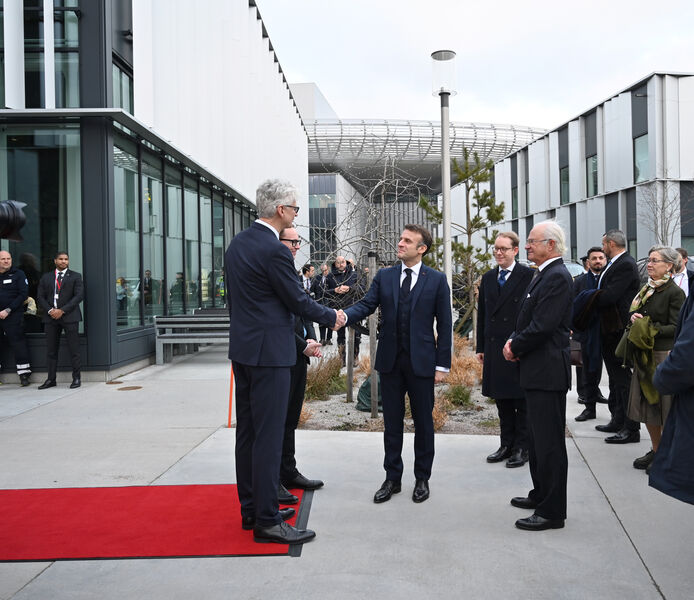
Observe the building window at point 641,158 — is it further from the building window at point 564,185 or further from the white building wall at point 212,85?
the white building wall at point 212,85

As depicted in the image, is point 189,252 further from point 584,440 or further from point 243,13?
point 584,440

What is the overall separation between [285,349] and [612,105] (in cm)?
3006

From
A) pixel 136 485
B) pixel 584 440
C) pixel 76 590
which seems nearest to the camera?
pixel 76 590

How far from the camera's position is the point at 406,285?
4.92 metres

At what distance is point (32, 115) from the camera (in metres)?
10.3

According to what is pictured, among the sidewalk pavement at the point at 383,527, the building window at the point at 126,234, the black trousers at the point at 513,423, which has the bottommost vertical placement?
the sidewalk pavement at the point at 383,527

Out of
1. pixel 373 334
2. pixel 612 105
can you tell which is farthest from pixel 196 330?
pixel 612 105

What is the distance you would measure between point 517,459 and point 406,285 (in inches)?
78.8

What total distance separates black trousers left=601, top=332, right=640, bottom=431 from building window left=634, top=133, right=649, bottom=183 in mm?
23762

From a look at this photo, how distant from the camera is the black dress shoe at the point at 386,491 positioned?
468 cm

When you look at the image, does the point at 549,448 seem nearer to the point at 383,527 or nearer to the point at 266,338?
the point at 383,527

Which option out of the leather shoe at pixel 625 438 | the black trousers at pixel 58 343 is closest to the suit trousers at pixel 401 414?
the leather shoe at pixel 625 438

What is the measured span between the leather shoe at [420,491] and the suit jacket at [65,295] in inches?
271

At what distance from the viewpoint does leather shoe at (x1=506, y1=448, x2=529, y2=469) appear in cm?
563
